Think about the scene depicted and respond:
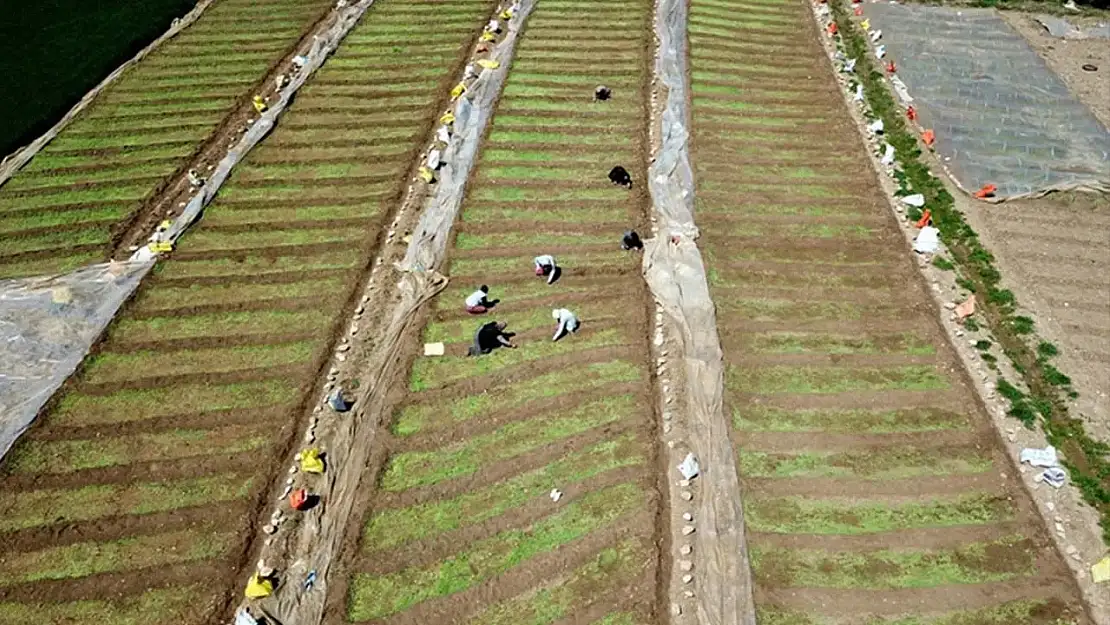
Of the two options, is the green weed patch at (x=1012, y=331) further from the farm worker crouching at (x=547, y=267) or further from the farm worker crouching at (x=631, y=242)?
the farm worker crouching at (x=547, y=267)

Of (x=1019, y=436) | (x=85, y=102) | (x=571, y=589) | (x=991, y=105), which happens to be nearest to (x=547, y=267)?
(x=571, y=589)

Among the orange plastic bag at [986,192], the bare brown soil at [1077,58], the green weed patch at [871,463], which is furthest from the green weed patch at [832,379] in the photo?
the bare brown soil at [1077,58]

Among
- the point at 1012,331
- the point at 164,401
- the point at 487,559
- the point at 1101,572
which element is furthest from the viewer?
the point at 1012,331

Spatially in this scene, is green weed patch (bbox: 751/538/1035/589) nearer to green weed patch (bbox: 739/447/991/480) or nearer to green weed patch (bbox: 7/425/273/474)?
green weed patch (bbox: 739/447/991/480)

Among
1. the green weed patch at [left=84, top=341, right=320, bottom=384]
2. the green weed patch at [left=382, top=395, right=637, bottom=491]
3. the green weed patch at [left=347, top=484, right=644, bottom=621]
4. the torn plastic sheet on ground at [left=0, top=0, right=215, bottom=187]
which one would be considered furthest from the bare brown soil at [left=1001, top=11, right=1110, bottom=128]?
the torn plastic sheet on ground at [left=0, top=0, right=215, bottom=187]

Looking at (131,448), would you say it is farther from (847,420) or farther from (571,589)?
(847,420)

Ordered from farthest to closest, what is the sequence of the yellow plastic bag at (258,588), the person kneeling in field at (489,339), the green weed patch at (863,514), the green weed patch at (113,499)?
1. the person kneeling in field at (489,339)
2. the green weed patch at (113,499)
3. the green weed patch at (863,514)
4. the yellow plastic bag at (258,588)

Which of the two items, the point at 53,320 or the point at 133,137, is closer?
the point at 53,320
